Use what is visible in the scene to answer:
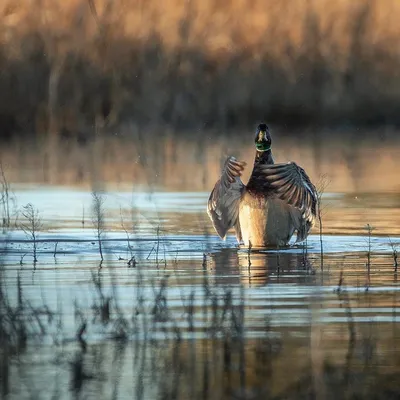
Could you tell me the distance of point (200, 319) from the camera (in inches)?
401

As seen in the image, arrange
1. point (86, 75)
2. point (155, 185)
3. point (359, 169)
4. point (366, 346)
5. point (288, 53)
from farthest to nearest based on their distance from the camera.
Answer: point (288, 53)
point (86, 75)
point (359, 169)
point (155, 185)
point (366, 346)

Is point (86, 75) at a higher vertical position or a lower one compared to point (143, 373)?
higher

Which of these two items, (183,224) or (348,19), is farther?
(348,19)

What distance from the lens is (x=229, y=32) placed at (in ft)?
113

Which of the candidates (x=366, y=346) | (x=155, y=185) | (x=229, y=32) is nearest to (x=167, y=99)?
(x=229, y=32)

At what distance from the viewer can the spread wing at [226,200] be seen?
51.0 feet

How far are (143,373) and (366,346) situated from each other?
4.22 ft

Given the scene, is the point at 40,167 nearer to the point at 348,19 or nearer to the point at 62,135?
the point at 62,135

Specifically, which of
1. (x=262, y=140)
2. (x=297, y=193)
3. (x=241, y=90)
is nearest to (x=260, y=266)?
(x=297, y=193)

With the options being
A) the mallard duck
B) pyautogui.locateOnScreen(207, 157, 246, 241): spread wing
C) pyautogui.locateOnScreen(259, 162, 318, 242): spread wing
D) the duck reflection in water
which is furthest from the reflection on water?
the duck reflection in water

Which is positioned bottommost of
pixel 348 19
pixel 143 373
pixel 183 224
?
pixel 143 373

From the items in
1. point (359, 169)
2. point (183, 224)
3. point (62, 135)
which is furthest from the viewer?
point (62, 135)

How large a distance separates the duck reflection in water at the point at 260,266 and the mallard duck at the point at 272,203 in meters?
0.34

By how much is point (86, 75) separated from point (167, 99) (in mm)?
2100
